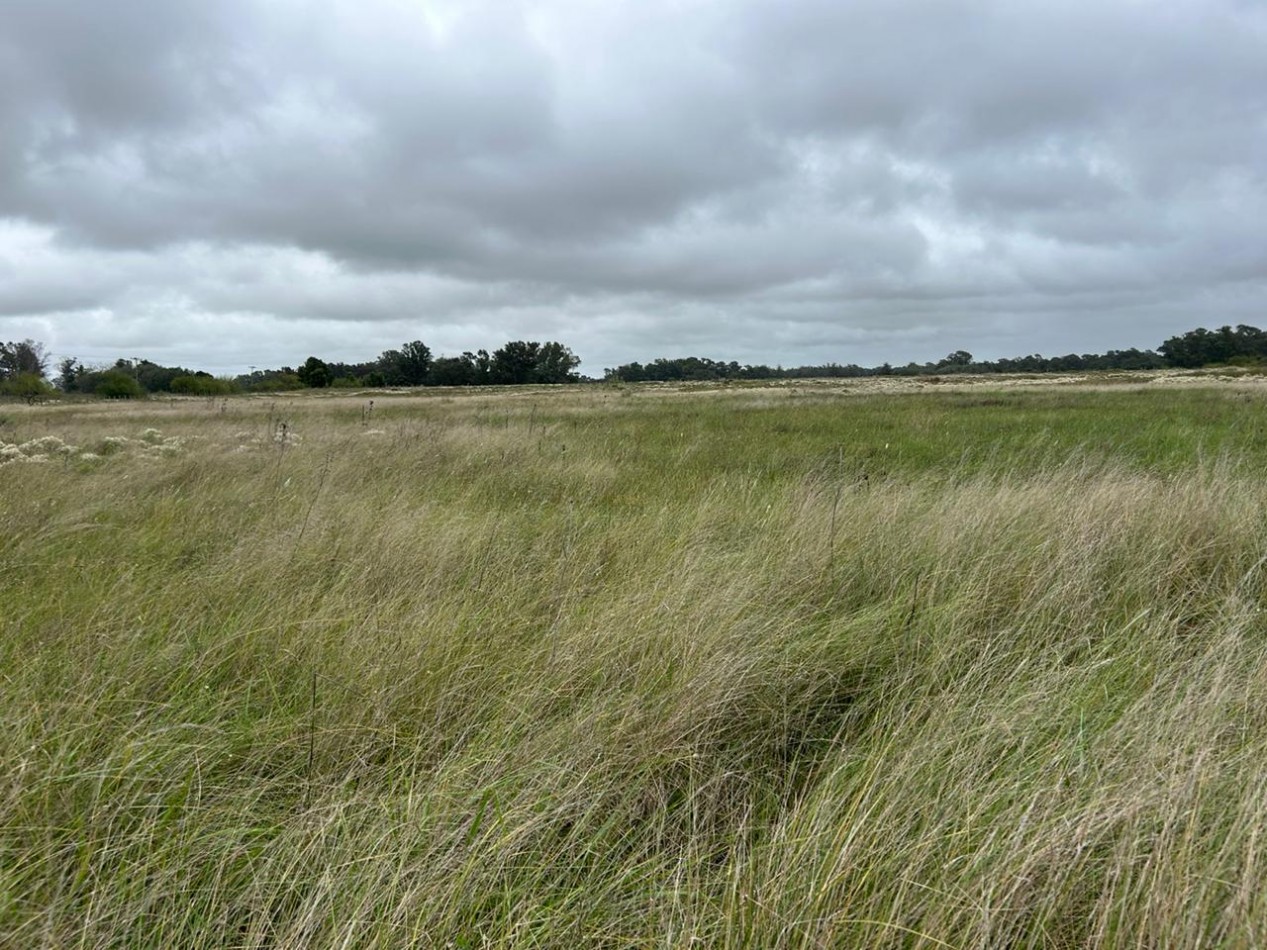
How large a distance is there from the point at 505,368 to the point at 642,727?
107m

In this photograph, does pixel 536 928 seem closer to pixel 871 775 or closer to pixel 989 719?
pixel 871 775

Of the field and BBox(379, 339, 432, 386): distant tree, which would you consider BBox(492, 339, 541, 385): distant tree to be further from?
the field

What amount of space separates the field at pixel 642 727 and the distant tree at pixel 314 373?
319ft

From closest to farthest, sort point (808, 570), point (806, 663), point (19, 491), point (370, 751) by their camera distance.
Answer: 1. point (370, 751)
2. point (806, 663)
3. point (808, 570)
4. point (19, 491)

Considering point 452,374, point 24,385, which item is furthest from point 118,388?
point 452,374

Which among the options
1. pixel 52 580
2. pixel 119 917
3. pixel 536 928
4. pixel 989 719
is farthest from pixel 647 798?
pixel 52 580

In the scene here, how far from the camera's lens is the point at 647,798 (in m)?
2.07

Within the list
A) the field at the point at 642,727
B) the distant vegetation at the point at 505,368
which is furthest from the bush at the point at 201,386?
the field at the point at 642,727

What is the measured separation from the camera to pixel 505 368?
10631 cm

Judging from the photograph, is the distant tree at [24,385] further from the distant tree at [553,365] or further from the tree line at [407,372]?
the distant tree at [553,365]

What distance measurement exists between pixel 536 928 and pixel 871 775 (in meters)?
1.01

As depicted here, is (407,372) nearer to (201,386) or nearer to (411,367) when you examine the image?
(411,367)

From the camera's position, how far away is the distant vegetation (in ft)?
247

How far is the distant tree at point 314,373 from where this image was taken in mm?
93188
